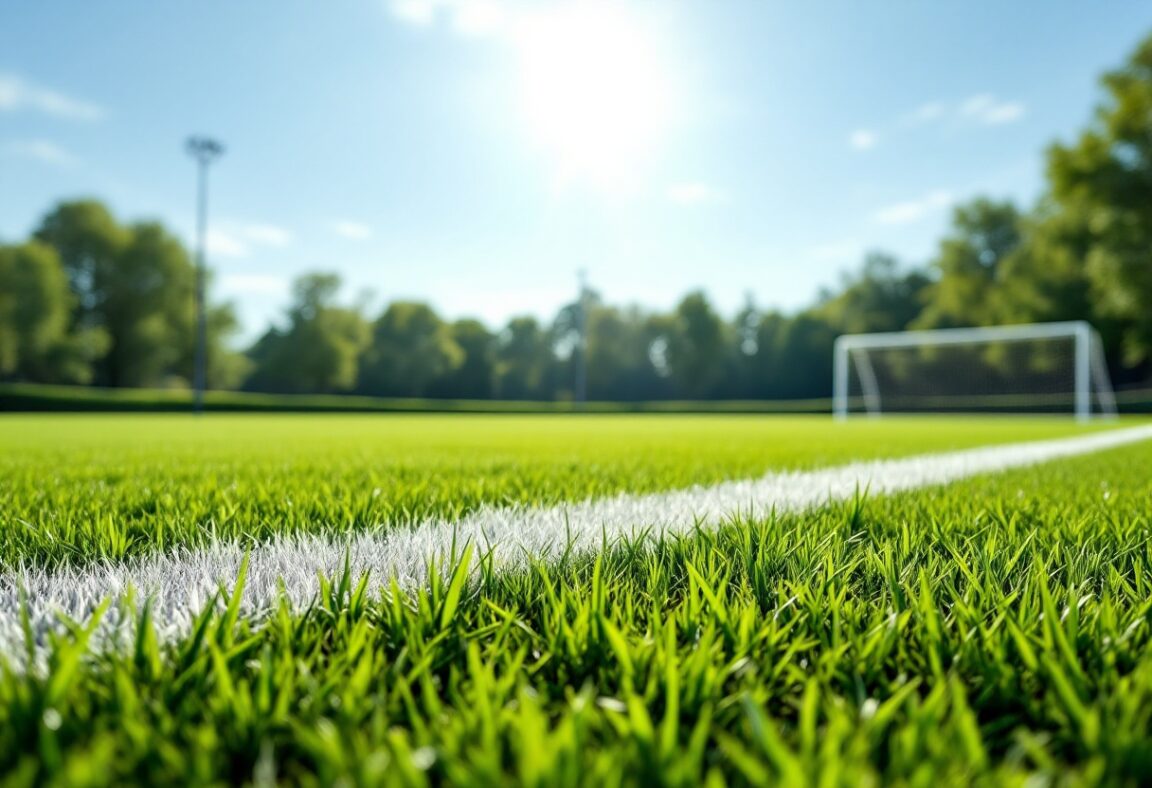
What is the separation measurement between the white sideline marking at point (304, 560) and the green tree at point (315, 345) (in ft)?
173

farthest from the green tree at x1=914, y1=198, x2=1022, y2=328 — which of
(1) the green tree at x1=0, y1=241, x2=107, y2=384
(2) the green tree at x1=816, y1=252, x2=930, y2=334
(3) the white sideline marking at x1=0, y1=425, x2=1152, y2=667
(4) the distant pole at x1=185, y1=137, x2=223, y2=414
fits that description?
(1) the green tree at x1=0, y1=241, x2=107, y2=384

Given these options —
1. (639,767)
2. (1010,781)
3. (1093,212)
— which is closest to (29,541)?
(639,767)

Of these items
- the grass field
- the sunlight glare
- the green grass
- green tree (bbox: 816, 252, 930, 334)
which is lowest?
the green grass

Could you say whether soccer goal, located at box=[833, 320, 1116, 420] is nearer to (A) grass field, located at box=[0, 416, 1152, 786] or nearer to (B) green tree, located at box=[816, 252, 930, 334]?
(B) green tree, located at box=[816, 252, 930, 334]

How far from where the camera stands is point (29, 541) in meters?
1.59

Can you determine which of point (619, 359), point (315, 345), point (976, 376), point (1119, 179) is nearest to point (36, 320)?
point (315, 345)

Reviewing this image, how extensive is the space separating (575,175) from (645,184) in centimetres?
626

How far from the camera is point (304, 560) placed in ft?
4.51

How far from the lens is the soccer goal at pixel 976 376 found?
2959 cm

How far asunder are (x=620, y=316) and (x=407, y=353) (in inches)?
802

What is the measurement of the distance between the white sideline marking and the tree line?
27.6m

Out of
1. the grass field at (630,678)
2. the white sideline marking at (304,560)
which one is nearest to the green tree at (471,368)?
the white sideline marking at (304,560)

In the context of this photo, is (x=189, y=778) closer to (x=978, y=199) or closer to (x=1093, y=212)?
(x=1093, y=212)

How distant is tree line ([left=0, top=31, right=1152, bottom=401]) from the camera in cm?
2336
